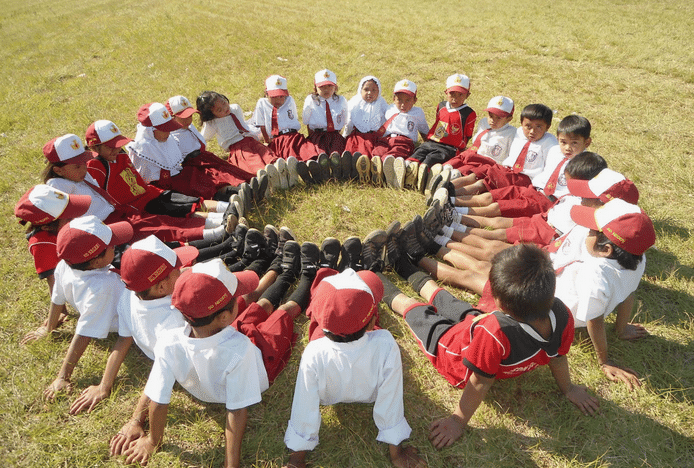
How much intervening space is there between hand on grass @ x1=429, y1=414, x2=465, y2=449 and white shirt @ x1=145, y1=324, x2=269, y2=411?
107 centimetres

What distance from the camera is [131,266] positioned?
8.15ft

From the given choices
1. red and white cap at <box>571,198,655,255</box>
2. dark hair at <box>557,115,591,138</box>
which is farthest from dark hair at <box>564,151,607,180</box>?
red and white cap at <box>571,198,655,255</box>

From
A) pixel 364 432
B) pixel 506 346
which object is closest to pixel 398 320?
pixel 364 432

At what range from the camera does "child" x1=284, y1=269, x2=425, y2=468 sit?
2.28 metres

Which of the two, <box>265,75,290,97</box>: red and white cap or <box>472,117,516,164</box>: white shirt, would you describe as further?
<box>265,75,290,97</box>: red and white cap

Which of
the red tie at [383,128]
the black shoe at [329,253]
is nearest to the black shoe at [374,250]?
the black shoe at [329,253]

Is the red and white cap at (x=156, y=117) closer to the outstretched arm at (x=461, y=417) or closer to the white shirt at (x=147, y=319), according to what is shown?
the white shirt at (x=147, y=319)

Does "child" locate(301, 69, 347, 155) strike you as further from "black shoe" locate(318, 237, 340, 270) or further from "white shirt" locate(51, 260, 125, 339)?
"white shirt" locate(51, 260, 125, 339)

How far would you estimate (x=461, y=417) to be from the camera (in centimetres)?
253

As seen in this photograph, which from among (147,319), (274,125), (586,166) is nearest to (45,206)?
(147,319)

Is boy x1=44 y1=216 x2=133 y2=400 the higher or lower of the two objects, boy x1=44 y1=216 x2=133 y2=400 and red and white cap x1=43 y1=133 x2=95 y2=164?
the lower

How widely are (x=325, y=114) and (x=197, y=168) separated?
175 centimetres

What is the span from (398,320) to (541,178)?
228 cm

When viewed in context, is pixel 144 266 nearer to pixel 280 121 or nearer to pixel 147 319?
pixel 147 319
